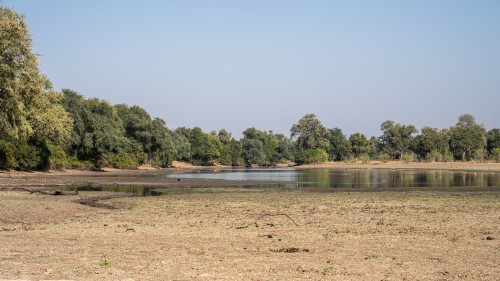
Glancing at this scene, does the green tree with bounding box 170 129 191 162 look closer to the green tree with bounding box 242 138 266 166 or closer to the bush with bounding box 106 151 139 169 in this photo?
the green tree with bounding box 242 138 266 166

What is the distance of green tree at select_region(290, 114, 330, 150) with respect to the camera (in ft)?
616

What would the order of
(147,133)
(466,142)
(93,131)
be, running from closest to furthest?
(93,131) → (147,133) → (466,142)

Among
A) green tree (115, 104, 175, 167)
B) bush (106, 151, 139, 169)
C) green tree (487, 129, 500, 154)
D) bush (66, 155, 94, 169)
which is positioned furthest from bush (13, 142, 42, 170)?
green tree (487, 129, 500, 154)

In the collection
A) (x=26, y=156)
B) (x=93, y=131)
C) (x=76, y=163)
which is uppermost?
(x=93, y=131)

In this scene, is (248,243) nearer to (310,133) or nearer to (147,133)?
(147,133)

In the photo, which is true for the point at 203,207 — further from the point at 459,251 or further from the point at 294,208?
the point at 459,251

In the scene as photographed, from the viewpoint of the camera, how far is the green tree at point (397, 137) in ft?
566

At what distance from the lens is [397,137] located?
570 ft

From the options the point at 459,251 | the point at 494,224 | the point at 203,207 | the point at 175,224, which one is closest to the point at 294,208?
the point at 203,207

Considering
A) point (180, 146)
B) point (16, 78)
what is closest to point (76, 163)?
point (16, 78)

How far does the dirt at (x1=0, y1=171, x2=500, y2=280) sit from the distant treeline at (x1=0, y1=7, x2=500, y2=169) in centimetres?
2347

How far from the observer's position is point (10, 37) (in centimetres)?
4478

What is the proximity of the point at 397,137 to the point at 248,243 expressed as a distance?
541 feet

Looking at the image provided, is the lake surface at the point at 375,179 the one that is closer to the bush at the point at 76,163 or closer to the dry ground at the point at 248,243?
the bush at the point at 76,163
